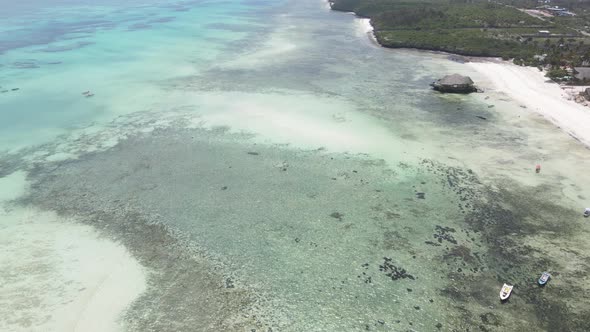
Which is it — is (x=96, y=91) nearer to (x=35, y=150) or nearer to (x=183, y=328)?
(x=35, y=150)

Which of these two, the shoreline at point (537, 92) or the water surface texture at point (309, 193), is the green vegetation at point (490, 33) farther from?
the water surface texture at point (309, 193)

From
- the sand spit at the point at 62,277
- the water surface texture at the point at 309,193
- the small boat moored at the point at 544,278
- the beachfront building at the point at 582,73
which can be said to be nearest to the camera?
the sand spit at the point at 62,277

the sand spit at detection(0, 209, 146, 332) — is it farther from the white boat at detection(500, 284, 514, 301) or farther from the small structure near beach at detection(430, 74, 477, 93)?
the small structure near beach at detection(430, 74, 477, 93)

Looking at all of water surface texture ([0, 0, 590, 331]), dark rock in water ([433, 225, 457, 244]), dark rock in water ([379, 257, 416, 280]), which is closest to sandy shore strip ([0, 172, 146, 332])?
water surface texture ([0, 0, 590, 331])

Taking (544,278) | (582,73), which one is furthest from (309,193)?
(582,73)

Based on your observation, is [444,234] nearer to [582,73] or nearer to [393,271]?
[393,271]

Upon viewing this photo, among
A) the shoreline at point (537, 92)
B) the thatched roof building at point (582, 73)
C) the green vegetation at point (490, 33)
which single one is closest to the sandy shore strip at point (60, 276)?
the shoreline at point (537, 92)
